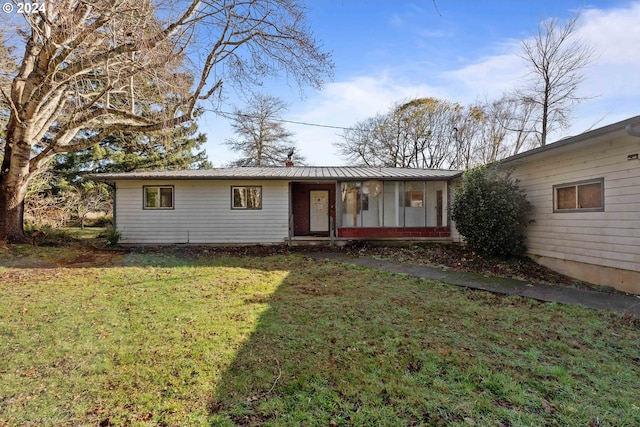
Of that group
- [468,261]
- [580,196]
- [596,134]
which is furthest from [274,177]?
[596,134]

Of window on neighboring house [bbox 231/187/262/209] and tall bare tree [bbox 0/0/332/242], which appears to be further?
window on neighboring house [bbox 231/187/262/209]

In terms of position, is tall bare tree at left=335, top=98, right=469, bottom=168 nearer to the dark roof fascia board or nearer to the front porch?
the front porch

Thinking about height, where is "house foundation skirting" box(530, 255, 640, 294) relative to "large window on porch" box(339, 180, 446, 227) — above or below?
below

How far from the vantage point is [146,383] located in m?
2.61

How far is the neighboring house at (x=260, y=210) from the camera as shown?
37.7ft

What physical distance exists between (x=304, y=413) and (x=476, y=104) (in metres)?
25.7

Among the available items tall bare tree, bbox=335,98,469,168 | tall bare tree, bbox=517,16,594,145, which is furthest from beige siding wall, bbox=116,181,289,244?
tall bare tree, bbox=517,16,594,145

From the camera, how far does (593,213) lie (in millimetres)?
6426

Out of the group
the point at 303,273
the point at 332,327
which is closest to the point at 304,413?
the point at 332,327

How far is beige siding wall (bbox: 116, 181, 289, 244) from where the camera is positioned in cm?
1144

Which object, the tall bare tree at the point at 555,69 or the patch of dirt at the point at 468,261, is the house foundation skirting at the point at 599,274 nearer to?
the patch of dirt at the point at 468,261

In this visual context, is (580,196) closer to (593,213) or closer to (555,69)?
(593,213)

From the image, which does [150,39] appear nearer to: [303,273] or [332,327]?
[303,273]

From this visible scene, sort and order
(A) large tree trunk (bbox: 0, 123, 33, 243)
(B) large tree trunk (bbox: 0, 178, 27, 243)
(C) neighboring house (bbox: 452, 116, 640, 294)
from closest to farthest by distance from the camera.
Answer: (C) neighboring house (bbox: 452, 116, 640, 294)
(A) large tree trunk (bbox: 0, 123, 33, 243)
(B) large tree trunk (bbox: 0, 178, 27, 243)
